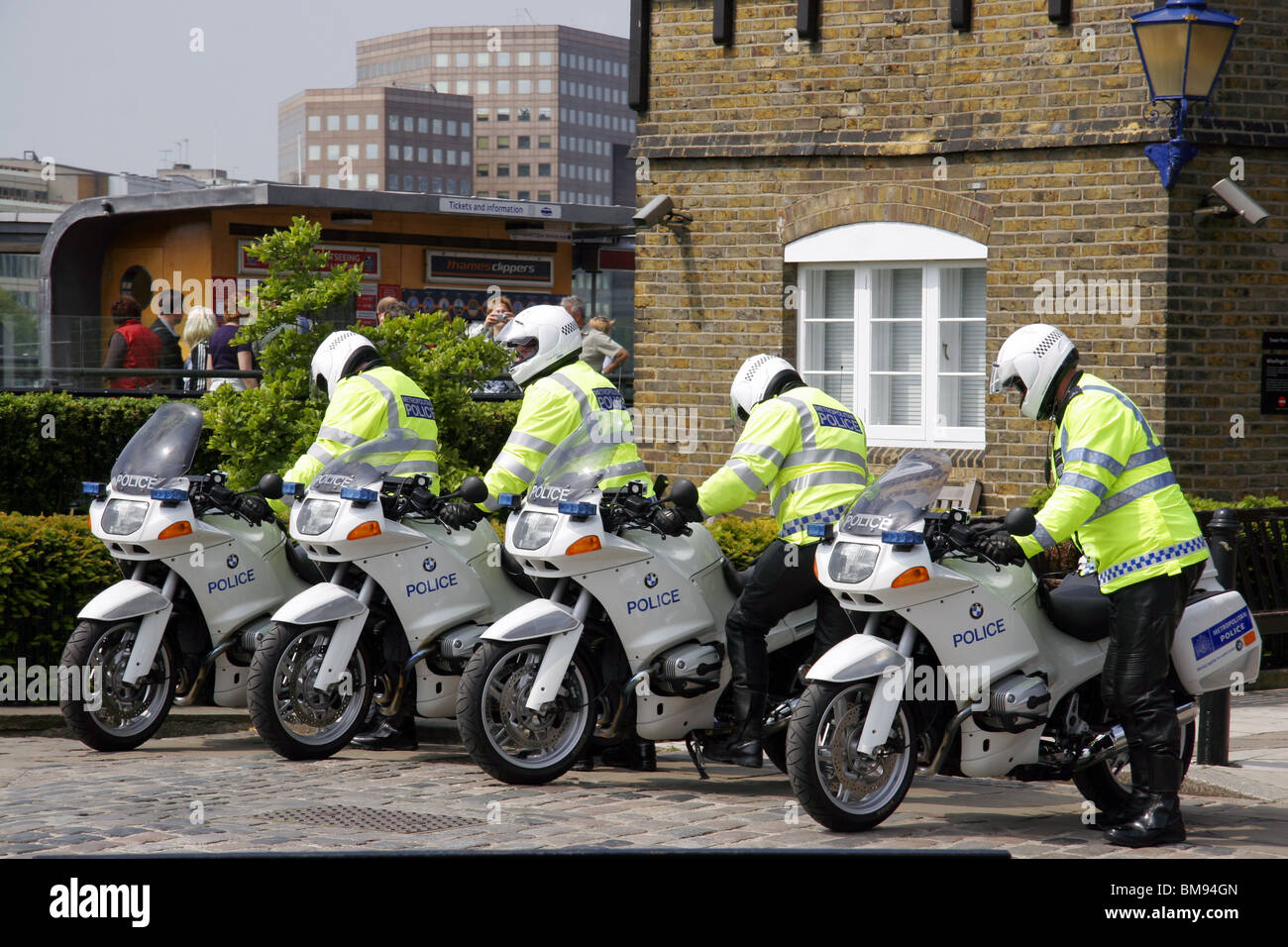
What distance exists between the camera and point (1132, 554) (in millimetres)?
6457

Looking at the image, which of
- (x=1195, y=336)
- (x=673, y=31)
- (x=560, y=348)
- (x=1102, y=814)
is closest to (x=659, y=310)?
(x=673, y=31)

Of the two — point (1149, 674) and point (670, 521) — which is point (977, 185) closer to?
point (670, 521)

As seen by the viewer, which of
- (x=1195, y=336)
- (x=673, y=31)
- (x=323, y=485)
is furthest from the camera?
(x=673, y=31)

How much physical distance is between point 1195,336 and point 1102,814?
6.35 meters

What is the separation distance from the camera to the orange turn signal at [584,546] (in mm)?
7277

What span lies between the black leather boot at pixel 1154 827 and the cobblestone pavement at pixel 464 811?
5 centimetres

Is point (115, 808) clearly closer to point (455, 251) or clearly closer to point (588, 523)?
point (588, 523)

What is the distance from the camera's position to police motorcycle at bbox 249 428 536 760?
7691 millimetres

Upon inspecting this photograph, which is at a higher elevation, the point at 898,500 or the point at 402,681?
the point at 898,500

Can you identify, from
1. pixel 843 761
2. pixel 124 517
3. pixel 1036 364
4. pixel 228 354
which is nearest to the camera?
pixel 843 761

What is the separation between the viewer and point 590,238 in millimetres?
26078

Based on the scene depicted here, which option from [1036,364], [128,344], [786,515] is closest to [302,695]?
[786,515]

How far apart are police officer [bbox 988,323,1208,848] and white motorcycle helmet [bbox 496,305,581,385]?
2.70m

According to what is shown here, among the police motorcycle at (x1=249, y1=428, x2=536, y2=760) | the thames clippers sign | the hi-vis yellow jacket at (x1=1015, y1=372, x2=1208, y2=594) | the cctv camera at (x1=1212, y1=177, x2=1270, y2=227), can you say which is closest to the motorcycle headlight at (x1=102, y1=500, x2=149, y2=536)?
the police motorcycle at (x1=249, y1=428, x2=536, y2=760)
